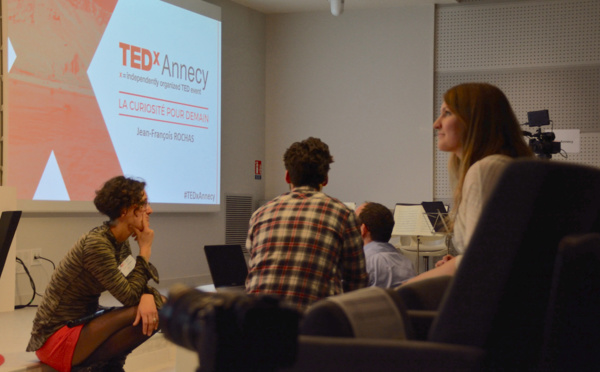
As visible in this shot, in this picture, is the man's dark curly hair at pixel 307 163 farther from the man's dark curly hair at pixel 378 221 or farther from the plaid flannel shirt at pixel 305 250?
the man's dark curly hair at pixel 378 221

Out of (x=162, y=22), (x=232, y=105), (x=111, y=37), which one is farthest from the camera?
(x=232, y=105)

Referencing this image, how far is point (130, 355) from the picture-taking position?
3586mm

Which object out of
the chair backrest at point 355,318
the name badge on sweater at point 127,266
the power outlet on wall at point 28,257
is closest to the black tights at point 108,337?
the name badge on sweater at point 127,266

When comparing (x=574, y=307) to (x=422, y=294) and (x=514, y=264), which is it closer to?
(x=514, y=264)

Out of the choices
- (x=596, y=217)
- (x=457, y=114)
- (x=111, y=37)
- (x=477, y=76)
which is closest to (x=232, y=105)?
(x=111, y=37)

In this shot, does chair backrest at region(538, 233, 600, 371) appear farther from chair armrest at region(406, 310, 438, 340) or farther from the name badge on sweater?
the name badge on sweater

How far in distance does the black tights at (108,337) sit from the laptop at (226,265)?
822 millimetres

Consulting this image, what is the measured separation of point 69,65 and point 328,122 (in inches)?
135

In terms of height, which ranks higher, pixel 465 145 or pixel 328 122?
pixel 328 122

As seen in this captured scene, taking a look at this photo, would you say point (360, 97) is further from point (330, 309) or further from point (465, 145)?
point (330, 309)

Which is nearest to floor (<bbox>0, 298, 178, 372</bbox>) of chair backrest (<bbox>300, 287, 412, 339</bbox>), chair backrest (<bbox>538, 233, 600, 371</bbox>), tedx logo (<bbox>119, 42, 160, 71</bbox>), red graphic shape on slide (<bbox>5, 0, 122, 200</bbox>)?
red graphic shape on slide (<bbox>5, 0, 122, 200</bbox>)

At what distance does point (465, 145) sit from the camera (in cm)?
168

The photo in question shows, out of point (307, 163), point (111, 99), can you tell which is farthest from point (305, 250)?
point (111, 99)

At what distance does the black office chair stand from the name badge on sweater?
184 centimetres
